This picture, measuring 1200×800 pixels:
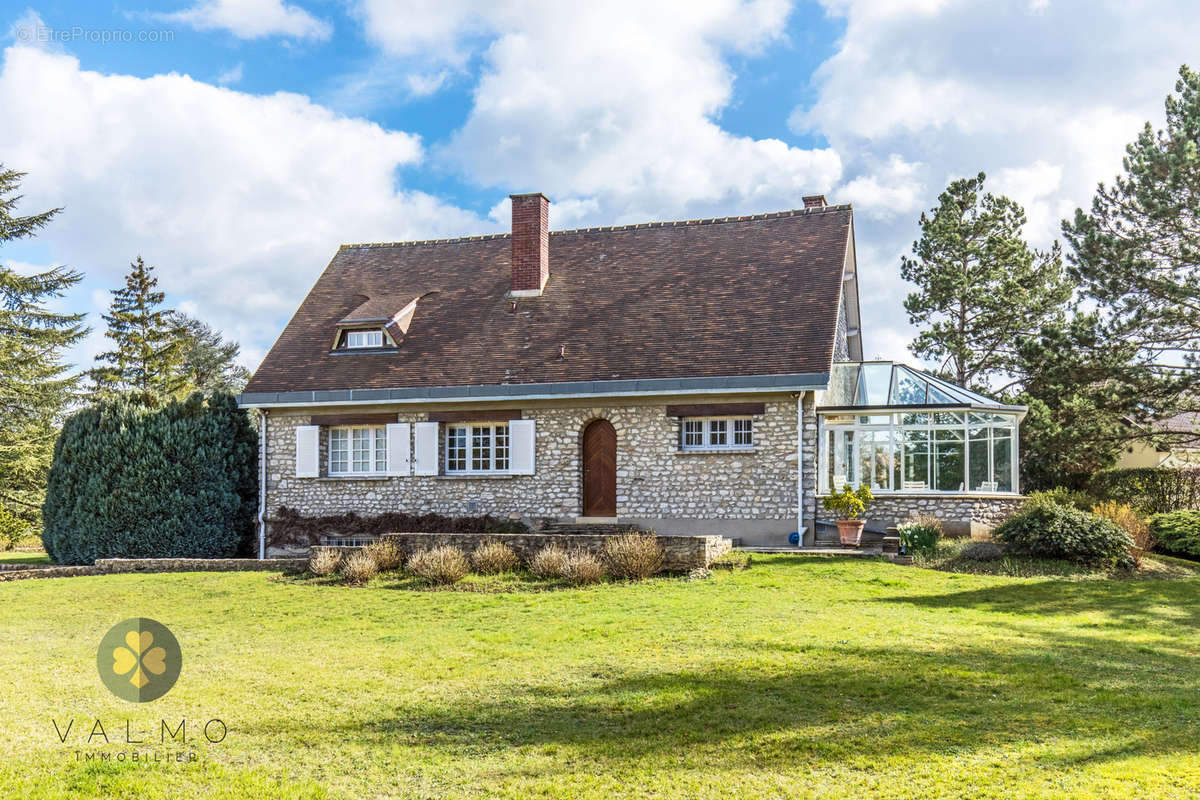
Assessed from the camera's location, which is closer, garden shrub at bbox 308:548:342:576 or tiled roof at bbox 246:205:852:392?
garden shrub at bbox 308:548:342:576

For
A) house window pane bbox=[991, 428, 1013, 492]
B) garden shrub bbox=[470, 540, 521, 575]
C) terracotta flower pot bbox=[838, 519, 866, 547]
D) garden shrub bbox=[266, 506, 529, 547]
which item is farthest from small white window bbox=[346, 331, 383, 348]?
house window pane bbox=[991, 428, 1013, 492]

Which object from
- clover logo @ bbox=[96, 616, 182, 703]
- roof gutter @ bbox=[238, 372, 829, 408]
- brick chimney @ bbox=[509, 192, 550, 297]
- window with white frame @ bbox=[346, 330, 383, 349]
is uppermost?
brick chimney @ bbox=[509, 192, 550, 297]

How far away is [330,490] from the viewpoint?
21.0 meters

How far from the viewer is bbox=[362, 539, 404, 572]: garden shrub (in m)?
15.9

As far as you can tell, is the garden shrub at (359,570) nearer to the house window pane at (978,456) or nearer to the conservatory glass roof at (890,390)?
the conservatory glass roof at (890,390)

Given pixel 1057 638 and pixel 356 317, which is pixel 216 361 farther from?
pixel 1057 638

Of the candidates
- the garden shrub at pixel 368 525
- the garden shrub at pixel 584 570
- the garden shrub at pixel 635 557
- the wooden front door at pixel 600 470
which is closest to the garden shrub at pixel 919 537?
the garden shrub at pixel 635 557

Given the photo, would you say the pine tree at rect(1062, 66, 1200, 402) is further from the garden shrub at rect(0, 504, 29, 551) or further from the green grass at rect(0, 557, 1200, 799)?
the garden shrub at rect(0, 504, 29, 551)

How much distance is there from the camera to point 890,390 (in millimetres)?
20344

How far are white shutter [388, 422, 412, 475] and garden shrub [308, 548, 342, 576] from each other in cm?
456

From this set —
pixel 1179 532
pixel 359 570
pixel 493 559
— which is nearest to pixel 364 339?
pixel 359 570

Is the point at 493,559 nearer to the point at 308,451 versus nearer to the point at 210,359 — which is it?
the point at 308,451

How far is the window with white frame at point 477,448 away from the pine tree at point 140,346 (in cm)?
2151

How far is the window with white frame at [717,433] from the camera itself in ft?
63.0
